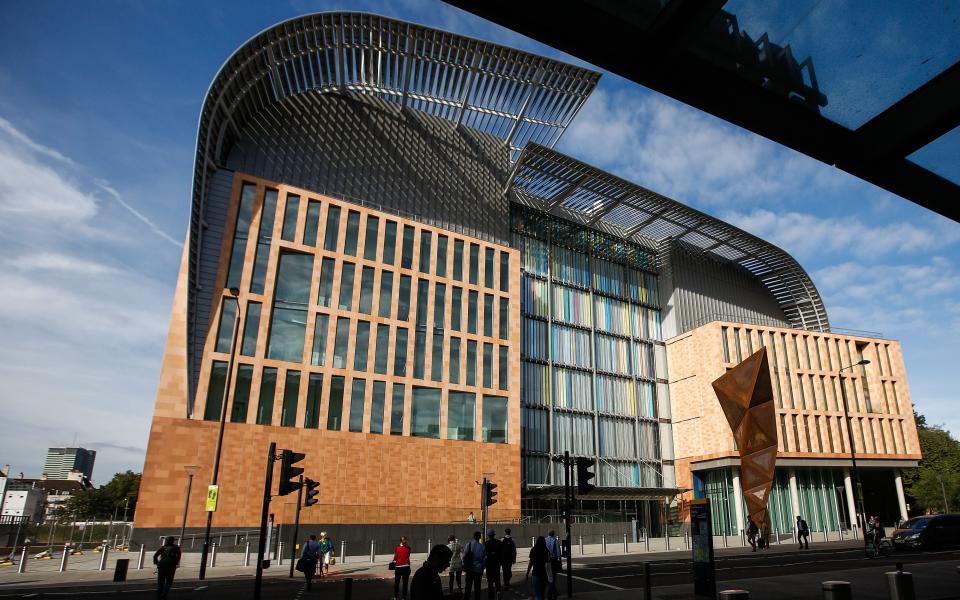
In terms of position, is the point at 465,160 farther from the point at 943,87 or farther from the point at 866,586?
the point at 943,87

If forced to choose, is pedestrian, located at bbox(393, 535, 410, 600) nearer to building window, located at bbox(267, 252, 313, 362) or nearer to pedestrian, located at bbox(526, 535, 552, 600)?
pedestrian, located at bbox(526, 535, 552, 600)

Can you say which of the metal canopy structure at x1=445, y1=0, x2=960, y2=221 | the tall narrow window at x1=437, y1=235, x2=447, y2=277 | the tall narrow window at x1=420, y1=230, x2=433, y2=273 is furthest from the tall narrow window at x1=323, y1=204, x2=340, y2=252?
the metal canopy structure at x1=445, y1=0, x2=960, y2=221

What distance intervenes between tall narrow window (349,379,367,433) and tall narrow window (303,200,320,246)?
9821mm

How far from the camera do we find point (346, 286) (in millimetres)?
40281

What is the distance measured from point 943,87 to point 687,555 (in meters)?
28.6

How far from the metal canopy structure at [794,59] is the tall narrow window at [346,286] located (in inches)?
1425

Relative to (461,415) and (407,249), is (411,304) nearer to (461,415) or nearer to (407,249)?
(407,249)

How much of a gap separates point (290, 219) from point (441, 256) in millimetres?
11340

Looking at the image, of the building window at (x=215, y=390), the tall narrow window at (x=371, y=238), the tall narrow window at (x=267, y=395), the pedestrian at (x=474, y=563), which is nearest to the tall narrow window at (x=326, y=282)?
the tall narrow window at (x=371, y=238)

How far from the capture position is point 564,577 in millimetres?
20672

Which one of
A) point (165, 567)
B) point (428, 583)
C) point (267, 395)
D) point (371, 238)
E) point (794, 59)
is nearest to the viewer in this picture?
point (794, 59)

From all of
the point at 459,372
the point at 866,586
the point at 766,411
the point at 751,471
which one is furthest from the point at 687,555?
the point at 459,372

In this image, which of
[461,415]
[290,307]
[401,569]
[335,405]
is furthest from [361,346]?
[401,569]

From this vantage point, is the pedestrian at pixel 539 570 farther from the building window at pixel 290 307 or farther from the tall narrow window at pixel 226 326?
the tall narrow window at pixel 226 326
